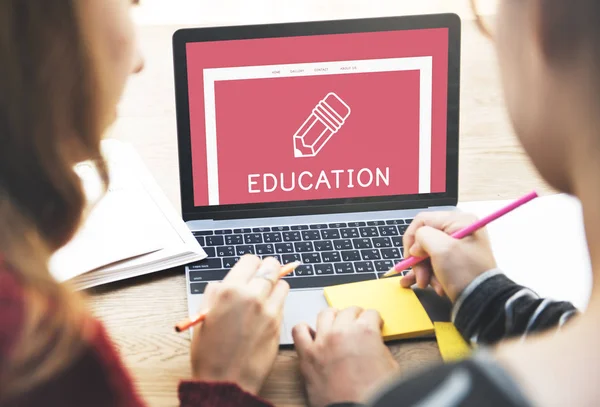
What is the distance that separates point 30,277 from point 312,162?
0.55 meters

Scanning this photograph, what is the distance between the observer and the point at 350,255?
0.95 meters

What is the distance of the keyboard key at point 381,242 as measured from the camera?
0.97m

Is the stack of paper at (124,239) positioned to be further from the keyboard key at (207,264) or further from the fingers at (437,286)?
the fingers at (437,286)

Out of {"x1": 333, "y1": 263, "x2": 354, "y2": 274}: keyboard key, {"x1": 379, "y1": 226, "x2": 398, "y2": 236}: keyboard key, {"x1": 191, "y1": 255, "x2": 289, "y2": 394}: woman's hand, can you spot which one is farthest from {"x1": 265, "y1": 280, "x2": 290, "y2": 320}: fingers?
{"x1": 379, "y1": 226, "x2": 398, "y2": 236}: keyboard key

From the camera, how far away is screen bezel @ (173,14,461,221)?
1.01 m

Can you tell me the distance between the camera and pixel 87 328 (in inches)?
22.5

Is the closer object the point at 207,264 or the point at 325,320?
the point at 325,320

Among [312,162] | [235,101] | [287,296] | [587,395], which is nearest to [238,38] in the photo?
[235,101]

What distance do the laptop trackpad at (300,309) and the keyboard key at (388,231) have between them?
151 millimetres

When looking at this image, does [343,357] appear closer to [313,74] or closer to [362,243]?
[362,243]

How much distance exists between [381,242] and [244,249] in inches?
7.0

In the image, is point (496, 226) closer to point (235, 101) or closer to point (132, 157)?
point (235, 101)

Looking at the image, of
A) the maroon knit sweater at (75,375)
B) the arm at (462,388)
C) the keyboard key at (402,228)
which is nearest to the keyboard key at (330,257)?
the keyboard key at (402,228)

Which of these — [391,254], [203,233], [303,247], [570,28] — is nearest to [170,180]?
[203,233]
